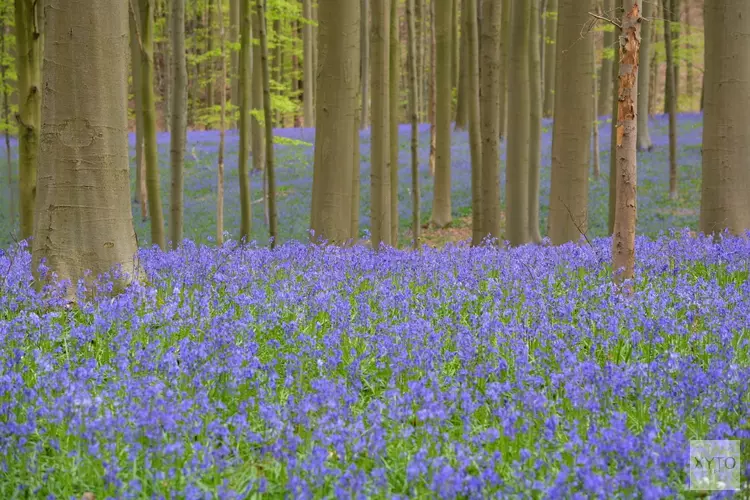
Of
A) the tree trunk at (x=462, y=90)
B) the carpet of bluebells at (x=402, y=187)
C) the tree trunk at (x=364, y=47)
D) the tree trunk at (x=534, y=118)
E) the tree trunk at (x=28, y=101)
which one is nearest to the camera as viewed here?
the tree trunk at (x=28, y=101)

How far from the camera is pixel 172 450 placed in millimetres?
3076

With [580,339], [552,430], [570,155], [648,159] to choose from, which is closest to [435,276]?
[580,339]

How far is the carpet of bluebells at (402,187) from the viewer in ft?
68.8

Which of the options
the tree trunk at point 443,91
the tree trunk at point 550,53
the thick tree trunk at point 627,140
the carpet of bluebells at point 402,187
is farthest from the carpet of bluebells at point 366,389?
the tree trunk at point 550,53

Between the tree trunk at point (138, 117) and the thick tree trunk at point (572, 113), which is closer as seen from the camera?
the thick tree trunk at point (572, 113)

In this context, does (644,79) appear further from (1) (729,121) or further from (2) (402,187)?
A: (1) (729,121)

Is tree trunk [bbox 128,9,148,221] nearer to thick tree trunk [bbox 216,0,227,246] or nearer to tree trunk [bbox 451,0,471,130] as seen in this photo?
thick tree trunk [bbox 216,0,227,246]

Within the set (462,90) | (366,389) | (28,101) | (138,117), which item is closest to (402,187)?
(462,90)

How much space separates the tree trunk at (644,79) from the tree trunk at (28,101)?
11.8m

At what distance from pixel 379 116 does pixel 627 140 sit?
652 centimetres

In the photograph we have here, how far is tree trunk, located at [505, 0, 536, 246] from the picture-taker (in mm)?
13492

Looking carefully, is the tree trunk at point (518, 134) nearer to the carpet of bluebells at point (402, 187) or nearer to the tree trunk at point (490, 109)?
the tree trunk at point (490, 109)

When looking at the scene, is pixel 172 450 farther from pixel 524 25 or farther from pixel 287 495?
pixel 524 25

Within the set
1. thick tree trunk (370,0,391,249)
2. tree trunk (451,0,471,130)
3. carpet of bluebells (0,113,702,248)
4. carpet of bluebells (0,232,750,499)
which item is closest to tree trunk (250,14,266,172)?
carpet of bluebells (0,113,702,248)
